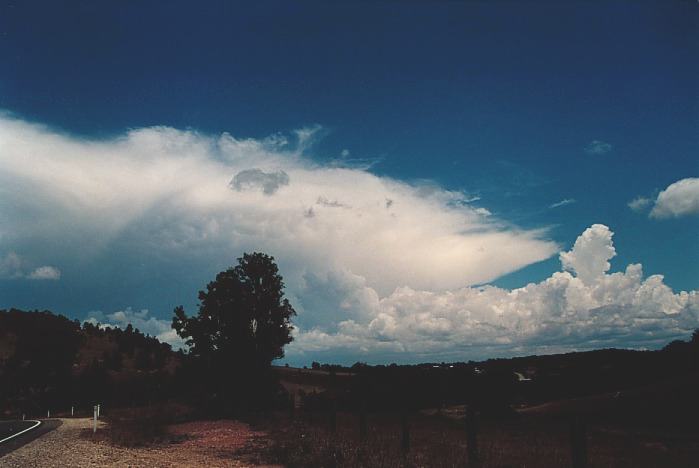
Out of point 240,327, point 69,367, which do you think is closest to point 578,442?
point 240,327

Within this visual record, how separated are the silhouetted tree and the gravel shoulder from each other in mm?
9597

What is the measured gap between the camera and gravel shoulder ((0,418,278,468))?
18531 mm

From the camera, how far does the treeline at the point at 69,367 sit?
6412cm

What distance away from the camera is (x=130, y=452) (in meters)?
22.1

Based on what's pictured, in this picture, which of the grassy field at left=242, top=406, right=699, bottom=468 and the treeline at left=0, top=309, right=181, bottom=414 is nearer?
the grassy field at left=242, top=406, right=699, bottom=468

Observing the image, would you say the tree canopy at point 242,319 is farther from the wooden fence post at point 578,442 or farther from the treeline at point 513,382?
the wooden fence post at point 578,442

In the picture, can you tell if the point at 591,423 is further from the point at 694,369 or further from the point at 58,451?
the point at 58,451

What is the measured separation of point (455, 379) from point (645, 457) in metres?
40.2

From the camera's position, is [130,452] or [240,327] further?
[240,327]

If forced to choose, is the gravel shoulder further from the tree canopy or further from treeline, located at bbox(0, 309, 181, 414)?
treeline, located at bbox(0, 309, 181, 414)

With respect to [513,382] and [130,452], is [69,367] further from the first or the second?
[130,452]

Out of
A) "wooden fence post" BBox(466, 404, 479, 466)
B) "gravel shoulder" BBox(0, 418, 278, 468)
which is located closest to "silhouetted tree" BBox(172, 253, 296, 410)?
"gravel shoulder" BBox(0, 418, 278, 468)

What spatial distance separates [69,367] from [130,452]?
63.0 meters

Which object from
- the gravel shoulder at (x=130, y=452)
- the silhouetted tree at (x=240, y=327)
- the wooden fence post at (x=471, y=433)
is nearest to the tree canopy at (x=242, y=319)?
the silhouetted tree at (x=240, y=327)
